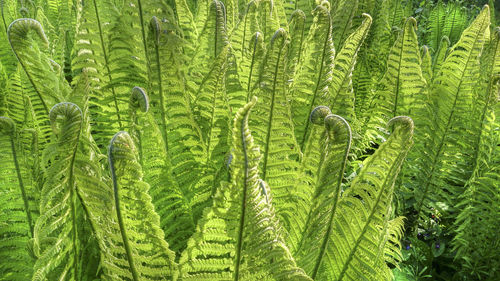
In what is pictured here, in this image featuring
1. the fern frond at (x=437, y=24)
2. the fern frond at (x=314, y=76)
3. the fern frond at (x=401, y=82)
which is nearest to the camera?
the fern frond at (x=314, y=76)

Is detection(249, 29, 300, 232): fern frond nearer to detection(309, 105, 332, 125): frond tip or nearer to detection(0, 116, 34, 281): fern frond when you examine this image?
detection(309, 105, 332, 125): frond tip

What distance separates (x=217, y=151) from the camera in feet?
2.84

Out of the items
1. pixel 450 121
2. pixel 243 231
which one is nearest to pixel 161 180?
pixel 243 231

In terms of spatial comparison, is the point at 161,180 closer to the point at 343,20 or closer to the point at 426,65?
the point at 343,20

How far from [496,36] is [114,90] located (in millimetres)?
1213

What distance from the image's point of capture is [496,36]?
1.29 metres

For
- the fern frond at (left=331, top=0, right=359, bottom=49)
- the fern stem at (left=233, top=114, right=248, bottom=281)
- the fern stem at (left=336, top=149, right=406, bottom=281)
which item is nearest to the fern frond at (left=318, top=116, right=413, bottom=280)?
the fern stem at (left=336, top=149, right=406, bottom=281)

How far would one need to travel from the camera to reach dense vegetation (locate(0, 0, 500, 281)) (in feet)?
1.74

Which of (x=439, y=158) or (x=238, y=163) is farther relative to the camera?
(x=439, y=158)

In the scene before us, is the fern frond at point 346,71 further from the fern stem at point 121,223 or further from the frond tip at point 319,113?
the fern stem at point 121,223

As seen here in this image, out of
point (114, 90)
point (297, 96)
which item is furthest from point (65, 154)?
point (297, 96)

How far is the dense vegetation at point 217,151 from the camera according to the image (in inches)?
20.9

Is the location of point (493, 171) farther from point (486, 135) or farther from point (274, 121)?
point (274, 121)

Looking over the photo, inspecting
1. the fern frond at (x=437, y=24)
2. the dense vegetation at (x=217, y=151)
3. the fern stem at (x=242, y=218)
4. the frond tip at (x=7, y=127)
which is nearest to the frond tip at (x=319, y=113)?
the dense vegetation at (x=217, y=151)
